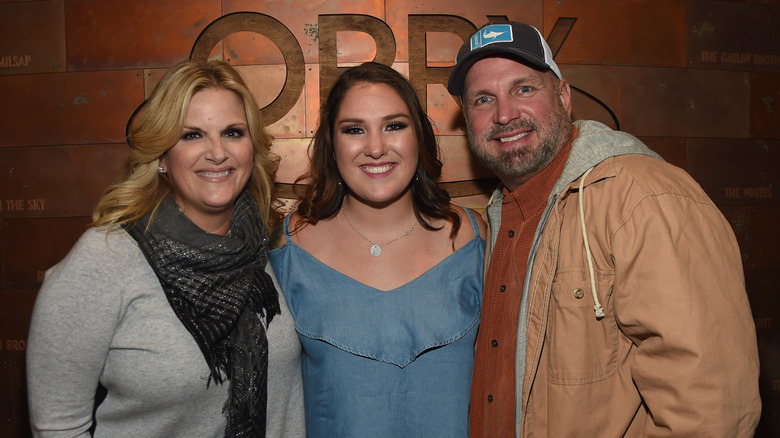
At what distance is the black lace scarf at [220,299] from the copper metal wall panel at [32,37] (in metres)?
1.69

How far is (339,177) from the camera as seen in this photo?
7.14ft

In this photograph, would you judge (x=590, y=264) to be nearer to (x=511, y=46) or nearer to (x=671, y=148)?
(x=511, y=46)

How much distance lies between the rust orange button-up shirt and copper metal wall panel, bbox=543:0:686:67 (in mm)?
1264

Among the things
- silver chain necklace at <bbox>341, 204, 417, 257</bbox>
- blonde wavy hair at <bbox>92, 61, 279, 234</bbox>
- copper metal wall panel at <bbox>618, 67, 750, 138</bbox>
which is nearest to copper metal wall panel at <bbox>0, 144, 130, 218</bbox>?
blonde wavy hair at <bbox>92, 61, 279, 234</bbox>

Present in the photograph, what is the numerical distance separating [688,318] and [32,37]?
3.42 metres

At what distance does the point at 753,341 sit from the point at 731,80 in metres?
2.18

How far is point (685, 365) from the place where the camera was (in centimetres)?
123

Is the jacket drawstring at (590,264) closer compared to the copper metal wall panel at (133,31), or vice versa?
the jacket drawstring at (590,264)

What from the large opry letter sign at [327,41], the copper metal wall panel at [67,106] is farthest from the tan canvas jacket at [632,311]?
the copper metal wall panel at [67,106]

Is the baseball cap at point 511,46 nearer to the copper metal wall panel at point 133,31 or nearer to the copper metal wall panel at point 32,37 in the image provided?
the copper metal wall panel at point 133,31

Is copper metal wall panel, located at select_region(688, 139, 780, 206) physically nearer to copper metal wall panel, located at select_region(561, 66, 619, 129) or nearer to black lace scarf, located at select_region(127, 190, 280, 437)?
copper metal wall panel, located at select_region(561, 66, 619, 129)

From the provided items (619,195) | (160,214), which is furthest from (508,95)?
(160,214)

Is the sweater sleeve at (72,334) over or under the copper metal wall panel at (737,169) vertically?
under

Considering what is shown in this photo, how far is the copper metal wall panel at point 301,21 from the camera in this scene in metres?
2.55
